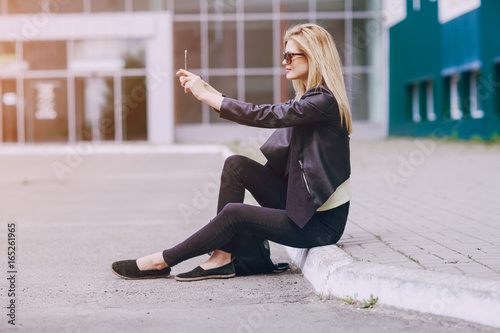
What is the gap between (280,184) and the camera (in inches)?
199

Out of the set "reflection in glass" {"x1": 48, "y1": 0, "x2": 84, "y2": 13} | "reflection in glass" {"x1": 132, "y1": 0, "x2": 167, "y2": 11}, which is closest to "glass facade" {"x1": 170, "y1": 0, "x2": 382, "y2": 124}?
"reflection in glass" {"x1": 132, "y1": 0, "x2": 167, "y2": 11}

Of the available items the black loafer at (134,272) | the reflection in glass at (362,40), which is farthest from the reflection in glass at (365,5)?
the black loafer at (134,272)

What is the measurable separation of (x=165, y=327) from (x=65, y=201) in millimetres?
7083

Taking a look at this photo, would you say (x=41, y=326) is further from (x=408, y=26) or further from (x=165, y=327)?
(x=408, y=26)

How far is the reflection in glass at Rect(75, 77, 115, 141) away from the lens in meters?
31.2

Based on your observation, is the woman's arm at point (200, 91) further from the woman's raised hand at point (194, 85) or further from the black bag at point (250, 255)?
the black bag at point (250, 255)

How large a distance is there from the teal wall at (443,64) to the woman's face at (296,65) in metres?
18.9

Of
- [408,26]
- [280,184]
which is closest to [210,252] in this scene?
[280,184]

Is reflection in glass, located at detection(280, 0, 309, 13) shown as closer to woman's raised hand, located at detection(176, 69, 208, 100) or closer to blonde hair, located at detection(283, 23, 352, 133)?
blonde hair, located at detection(283, 23, 352, 133)

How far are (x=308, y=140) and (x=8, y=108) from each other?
29123 millimetres

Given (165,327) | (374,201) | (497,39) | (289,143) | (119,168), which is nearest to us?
(165,327)

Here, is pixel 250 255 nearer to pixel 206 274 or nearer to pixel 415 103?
pixel 206 274

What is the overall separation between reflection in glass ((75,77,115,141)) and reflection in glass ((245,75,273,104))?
5749 mm

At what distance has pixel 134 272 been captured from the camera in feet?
16.1
